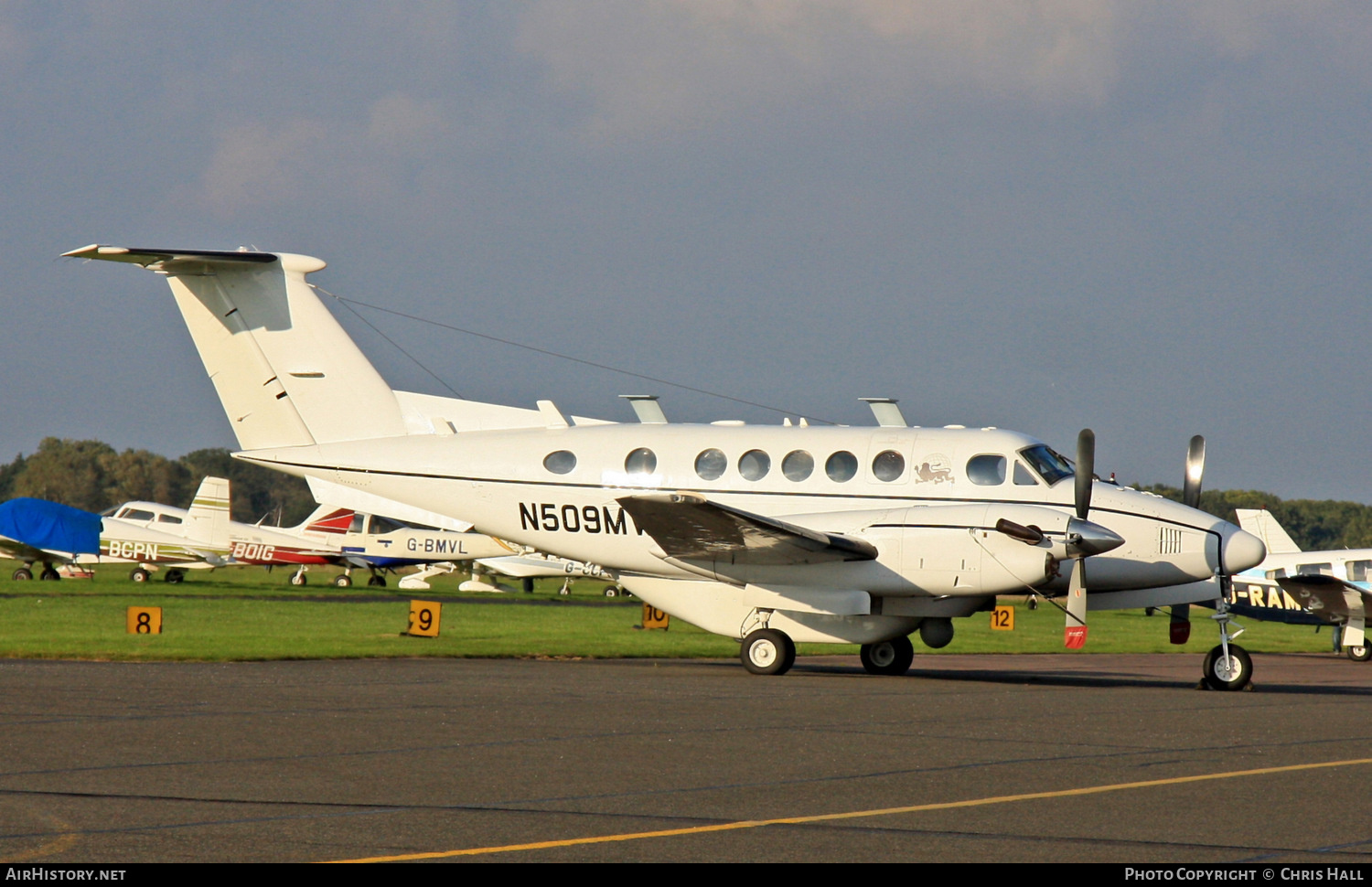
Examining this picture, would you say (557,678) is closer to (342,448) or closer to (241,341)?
(342,448)

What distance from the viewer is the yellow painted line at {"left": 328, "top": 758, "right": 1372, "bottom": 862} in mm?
6652

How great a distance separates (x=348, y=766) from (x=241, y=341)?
13991mm

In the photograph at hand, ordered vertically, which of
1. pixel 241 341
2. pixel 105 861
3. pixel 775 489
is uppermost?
pixel 241 341

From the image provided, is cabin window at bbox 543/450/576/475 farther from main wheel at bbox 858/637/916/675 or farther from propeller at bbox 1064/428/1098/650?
propeller at bbox 1064/428/1098/650

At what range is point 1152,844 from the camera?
277 inches

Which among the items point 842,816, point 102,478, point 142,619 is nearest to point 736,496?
point 142,619

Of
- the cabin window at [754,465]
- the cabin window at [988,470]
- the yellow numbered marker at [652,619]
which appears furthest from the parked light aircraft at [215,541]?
the cabin window at [988,470]

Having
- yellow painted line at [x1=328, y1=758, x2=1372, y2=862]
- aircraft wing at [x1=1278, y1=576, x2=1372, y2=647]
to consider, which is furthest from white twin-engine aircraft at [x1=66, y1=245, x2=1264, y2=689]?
aircraft wing at [x1=1278, y1=576, x2=1372, y2=647]

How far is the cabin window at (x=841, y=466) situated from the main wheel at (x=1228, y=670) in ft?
17.7

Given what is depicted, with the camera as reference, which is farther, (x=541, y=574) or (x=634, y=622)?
(x=541, y=574)

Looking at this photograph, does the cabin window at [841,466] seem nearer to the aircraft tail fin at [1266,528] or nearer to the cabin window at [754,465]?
the cabin window at [754,465]

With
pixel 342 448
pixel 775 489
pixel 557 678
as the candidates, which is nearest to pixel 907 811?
pixel 557 678

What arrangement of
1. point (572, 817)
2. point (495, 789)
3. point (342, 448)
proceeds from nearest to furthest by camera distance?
point (572, 817), point (495, 789), point (342, 448)

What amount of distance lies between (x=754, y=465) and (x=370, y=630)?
1194 cm
